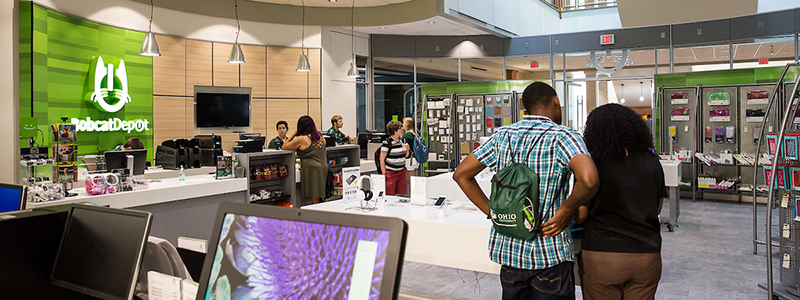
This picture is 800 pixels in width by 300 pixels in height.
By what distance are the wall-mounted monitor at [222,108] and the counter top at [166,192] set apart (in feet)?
12.4

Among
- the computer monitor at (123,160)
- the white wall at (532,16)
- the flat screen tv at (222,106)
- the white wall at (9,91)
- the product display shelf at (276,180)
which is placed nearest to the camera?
the computer monitor at (123,160)

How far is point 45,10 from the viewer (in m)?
6.64

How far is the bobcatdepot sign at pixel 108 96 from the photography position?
293 inches

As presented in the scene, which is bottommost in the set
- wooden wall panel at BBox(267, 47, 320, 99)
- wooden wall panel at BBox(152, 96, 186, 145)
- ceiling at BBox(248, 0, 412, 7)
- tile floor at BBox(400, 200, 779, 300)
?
tile floor at BBox(400, 200, 779, 300)

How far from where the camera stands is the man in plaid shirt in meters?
2.05

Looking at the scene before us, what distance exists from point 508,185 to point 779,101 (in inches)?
347

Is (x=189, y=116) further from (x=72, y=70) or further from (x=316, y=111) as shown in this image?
(x=316, y=111)

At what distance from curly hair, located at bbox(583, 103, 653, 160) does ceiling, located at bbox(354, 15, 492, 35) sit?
26.1ft

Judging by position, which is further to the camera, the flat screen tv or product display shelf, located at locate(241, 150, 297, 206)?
the flat screen tv

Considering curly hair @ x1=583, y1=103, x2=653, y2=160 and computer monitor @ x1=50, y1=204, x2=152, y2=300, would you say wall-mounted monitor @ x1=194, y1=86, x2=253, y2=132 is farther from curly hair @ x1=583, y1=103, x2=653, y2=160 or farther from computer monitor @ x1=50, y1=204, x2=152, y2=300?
curly hair @ x1=583, y1=103, x2=653, y2=160

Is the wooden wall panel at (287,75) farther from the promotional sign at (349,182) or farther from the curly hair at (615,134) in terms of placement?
the curly hair at (615,134)

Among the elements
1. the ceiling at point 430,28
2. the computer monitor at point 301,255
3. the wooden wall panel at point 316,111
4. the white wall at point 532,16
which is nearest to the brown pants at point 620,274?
the computer monitor at point 301,255

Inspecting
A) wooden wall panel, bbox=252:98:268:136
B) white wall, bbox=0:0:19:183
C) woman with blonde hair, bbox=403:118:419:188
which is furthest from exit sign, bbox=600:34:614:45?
white wall, bbox=0:0:19:183

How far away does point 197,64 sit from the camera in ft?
29.8
